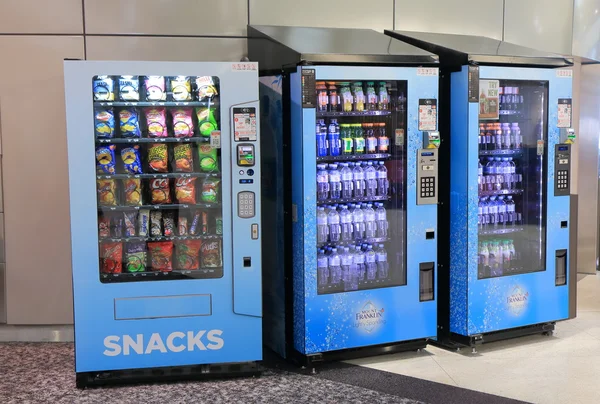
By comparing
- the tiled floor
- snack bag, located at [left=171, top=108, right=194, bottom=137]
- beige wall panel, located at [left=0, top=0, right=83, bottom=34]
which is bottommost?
the tiled floor

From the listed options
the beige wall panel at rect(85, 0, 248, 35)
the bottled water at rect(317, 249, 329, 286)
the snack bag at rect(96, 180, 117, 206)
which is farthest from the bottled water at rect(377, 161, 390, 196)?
the snack bag at rect(96, 180, 117, 206)

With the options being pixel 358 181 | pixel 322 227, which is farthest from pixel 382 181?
pixel 322 227

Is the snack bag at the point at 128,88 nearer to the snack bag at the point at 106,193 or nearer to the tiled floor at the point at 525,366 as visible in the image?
the snack bag at the point at 106,193

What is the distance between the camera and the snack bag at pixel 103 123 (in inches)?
181

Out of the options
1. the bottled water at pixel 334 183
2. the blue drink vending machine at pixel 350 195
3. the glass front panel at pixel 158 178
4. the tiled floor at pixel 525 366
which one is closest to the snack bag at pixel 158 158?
the glass front panel at pixel 158 178

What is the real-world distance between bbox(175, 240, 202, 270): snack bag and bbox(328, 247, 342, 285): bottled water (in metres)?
0.99

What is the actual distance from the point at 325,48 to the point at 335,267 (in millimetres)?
1585

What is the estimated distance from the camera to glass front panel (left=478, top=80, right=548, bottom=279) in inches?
220

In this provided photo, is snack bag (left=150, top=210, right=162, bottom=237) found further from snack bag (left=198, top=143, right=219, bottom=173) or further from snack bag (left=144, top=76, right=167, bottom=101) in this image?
snack bag (left=144, top=76, right=167, bottom=101)

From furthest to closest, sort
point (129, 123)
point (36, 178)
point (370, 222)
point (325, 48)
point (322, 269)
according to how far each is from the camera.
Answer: point (36, 178), point (370, 222), point (322, 269), point (325, 48), point (129, 123)

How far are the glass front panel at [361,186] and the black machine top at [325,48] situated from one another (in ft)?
0.83

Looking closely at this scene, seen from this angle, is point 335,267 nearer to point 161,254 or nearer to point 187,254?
point 187,254

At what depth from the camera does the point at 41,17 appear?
5438 mm

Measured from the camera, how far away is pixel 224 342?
4754 mm
